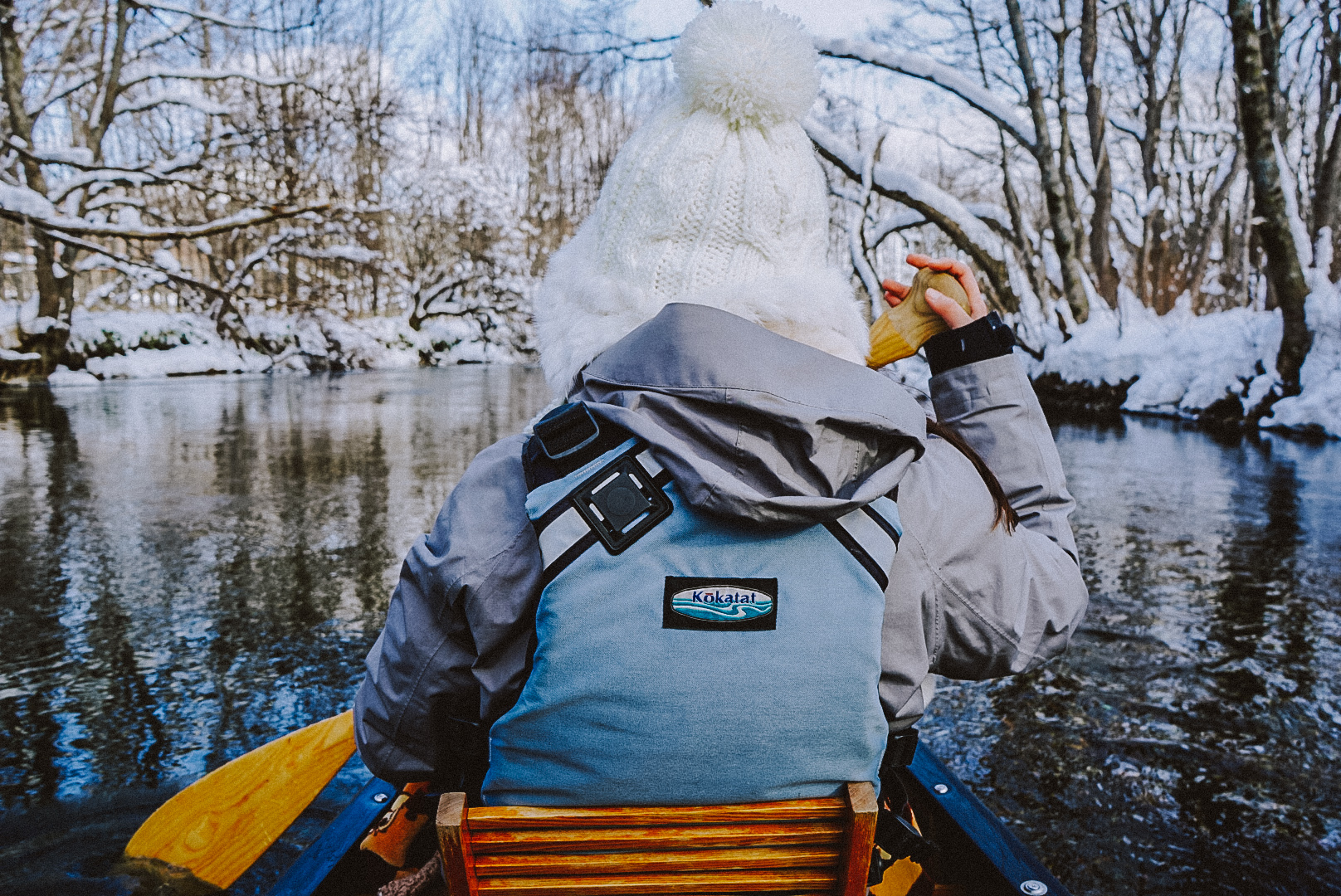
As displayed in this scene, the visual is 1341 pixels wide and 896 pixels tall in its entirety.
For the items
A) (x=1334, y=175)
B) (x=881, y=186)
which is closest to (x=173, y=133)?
(x=881, y=186)

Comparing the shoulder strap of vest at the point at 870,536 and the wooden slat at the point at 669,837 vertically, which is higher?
the shoulder strap of vest at the point at 870,536

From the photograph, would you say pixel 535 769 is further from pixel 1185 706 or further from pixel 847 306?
pixel 1185 706

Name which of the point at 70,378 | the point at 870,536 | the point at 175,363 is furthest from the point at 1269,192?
the point at 175,363

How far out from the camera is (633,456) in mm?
1126

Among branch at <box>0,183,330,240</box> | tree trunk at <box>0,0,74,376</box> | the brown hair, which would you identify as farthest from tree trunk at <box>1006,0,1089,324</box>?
tree trunk at <box>0,0,74,376</box>

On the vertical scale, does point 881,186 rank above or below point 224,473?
above

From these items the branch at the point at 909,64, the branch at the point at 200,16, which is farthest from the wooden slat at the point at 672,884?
the branch at the point at 200,16

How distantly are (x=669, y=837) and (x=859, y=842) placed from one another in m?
0.24

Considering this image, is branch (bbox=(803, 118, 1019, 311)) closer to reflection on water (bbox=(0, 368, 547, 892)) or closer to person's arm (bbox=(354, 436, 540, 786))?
reflection on water (bbox=(0, 368, 547, 892))

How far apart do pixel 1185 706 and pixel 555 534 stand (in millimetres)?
3278

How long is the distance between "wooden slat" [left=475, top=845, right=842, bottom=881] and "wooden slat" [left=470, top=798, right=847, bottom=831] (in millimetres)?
53

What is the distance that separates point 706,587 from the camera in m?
1.08

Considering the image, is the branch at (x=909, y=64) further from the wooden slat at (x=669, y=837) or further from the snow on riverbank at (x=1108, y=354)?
the wooden slat at (x=669, y=837)

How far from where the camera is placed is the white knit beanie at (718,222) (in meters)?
1.48
